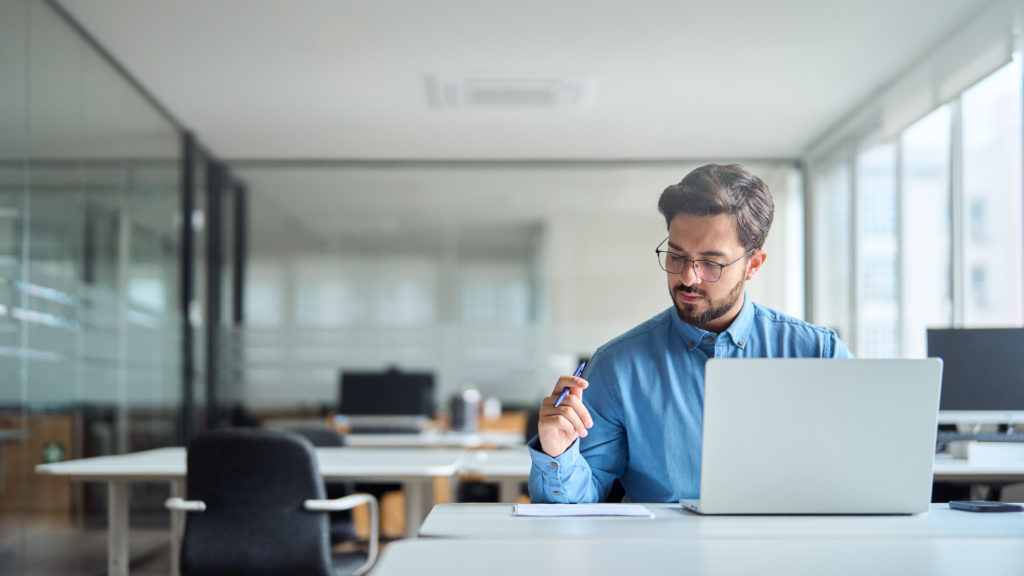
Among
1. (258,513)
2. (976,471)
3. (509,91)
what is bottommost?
(258,513)

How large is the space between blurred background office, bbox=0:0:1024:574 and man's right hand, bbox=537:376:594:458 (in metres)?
1.11

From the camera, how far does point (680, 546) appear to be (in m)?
1.31

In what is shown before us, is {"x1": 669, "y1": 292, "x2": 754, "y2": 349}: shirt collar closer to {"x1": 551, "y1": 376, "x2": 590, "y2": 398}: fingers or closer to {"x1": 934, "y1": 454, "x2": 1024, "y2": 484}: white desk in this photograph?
{"x1": 551, "y1": 376, "x2": 590, "y2": 398}: fingers

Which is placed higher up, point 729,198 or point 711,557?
point 729,198

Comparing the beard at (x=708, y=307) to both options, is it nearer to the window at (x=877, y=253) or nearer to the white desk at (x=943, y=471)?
the white desk at (x=943, y=471)

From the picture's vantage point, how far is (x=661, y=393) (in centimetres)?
198

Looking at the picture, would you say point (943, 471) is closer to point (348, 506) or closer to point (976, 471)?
point (976, 471)

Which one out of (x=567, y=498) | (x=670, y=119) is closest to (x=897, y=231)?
(x=670, y=119)

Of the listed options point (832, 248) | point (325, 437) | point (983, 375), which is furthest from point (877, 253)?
point (325, 437)

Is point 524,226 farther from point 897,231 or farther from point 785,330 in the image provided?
point 785,330

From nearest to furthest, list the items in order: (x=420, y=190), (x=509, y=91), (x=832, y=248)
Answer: (x=509, y=91), (x=832, y=248), (x=420, y=190)

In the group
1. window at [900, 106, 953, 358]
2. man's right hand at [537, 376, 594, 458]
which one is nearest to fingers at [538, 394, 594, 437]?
man's right hand at [537, 376, 594, 458]

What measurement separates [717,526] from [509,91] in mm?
4765

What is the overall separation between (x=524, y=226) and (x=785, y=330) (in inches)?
237
